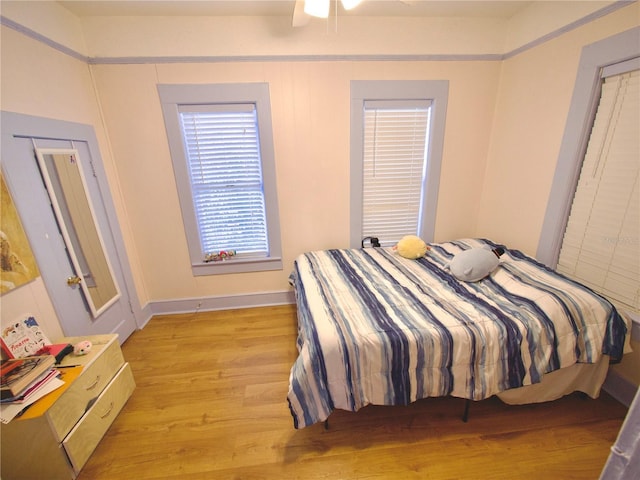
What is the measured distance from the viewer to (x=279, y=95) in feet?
7.51

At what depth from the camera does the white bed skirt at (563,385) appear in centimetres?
153

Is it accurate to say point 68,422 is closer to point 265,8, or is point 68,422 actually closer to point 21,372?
point 21,372

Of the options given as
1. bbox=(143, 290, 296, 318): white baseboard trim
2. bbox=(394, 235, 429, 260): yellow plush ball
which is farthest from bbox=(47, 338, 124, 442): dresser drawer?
bbox=(394, 235, 429, 260): yellow plush ball

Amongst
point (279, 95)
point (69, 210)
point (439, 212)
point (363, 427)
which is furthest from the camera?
point (439, 212)

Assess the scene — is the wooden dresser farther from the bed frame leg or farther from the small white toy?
the bed frame leg

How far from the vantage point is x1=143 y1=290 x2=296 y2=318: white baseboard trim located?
2.73 meters

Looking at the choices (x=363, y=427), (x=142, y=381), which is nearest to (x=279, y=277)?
(x=142, y=381)

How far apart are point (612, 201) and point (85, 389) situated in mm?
3337

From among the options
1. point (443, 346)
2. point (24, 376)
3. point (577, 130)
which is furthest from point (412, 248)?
A: point (24, 376)

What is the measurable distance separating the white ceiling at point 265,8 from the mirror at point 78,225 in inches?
43.4

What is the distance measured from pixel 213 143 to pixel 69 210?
3.85 feet

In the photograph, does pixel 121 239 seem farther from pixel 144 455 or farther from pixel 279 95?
pixel 279 95

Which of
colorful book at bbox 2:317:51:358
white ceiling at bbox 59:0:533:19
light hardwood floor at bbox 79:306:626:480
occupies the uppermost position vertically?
white ceiling at bbox 59:0:533:19

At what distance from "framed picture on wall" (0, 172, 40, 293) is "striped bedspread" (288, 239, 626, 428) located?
1593 mm
